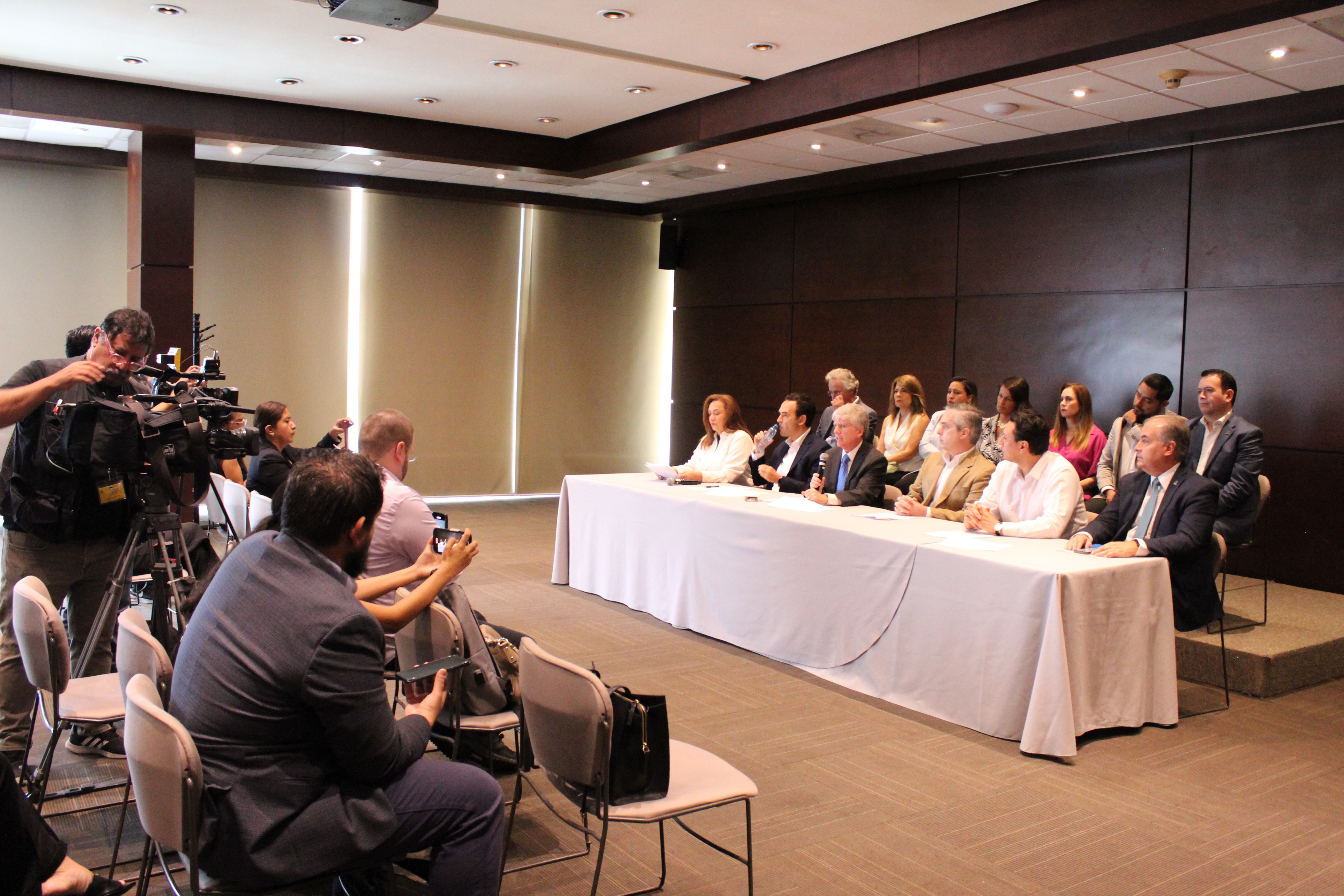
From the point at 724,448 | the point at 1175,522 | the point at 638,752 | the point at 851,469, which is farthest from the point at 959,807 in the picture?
the point at 724,448

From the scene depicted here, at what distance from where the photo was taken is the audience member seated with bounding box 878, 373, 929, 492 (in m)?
7.32

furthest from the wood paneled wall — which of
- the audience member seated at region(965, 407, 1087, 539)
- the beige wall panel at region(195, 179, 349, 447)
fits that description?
the beige wall panel at region(195, 179, 349, 447)

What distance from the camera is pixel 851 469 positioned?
18.4ft

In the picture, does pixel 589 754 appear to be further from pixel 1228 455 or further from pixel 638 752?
pixel 1228 455

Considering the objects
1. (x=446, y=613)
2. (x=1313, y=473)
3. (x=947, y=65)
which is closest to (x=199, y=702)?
(x=446, y=613)

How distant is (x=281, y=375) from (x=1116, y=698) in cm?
815

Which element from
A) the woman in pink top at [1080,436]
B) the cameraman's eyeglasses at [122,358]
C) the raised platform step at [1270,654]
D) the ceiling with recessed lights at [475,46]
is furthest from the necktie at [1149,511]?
the cameraman's eyeglasses at [122,358]

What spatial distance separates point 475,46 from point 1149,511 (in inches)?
171

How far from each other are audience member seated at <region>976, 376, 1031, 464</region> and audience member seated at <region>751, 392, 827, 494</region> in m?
1.32

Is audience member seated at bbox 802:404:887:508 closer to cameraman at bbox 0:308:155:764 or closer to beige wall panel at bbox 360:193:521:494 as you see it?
cameraman at bbox 0:308:155:764

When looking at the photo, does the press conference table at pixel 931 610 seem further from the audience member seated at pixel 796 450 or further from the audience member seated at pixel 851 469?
the audience member seated at pixel 796 450

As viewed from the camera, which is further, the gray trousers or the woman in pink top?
the woman in pink top

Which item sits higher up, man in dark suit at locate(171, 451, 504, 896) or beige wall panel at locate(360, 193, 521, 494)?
beige wall panel at locate(360, 193, 521, 494)

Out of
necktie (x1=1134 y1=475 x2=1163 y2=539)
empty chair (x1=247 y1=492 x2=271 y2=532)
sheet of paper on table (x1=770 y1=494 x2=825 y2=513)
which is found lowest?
empty chair (x1=247 y1=492 x2=271 y2=532)
